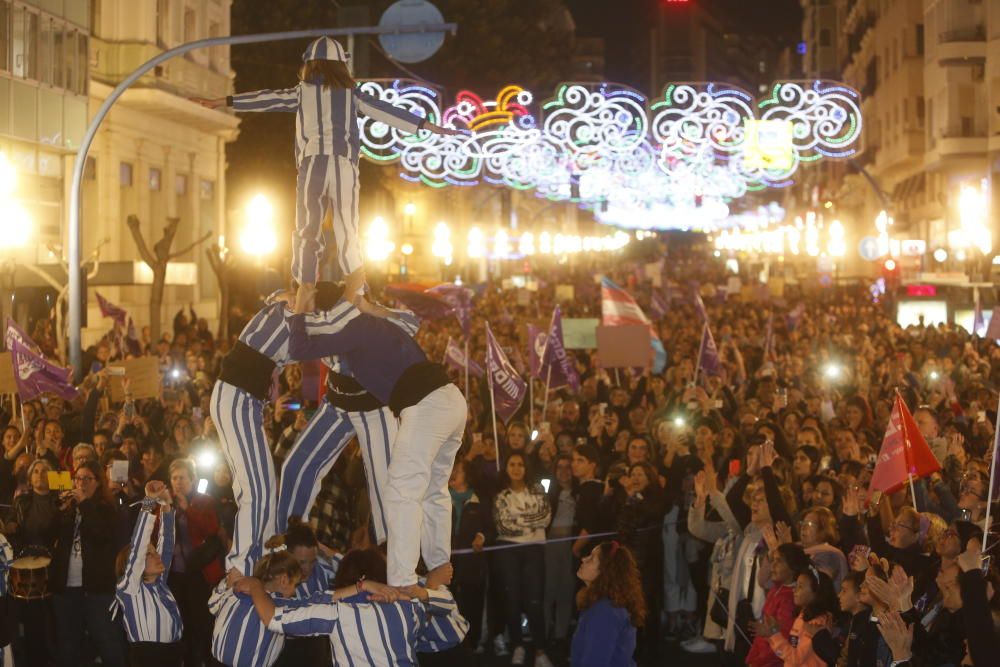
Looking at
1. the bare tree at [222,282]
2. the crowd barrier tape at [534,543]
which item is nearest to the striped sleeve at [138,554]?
the crowd barrier tape at [534,543]

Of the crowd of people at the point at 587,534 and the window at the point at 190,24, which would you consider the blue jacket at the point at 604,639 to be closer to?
the crowd of people at the point at 587,534

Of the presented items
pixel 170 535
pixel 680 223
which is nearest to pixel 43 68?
pixel 170 535

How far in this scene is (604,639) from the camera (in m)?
8.41

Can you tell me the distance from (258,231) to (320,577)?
32264mm

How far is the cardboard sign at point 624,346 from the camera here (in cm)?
1949

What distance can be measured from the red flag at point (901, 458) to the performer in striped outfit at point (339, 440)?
4.22m

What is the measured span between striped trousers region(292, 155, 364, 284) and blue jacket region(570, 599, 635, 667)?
8.06 feet

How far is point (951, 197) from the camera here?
4872 centimetres

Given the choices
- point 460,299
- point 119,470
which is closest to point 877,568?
point 119,470

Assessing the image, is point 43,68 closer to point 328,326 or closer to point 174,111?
point 174,111

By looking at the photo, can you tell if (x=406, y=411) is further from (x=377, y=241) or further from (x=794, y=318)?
(x=377, y=241)

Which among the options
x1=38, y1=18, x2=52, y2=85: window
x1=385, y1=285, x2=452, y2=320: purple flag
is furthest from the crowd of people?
x1=38, y1=18, x2=52, y2=85: window

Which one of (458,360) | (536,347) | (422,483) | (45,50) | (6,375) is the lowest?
(422,483)

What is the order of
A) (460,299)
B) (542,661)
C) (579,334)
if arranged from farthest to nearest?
(579,334) → (460,299) → (542,661)
